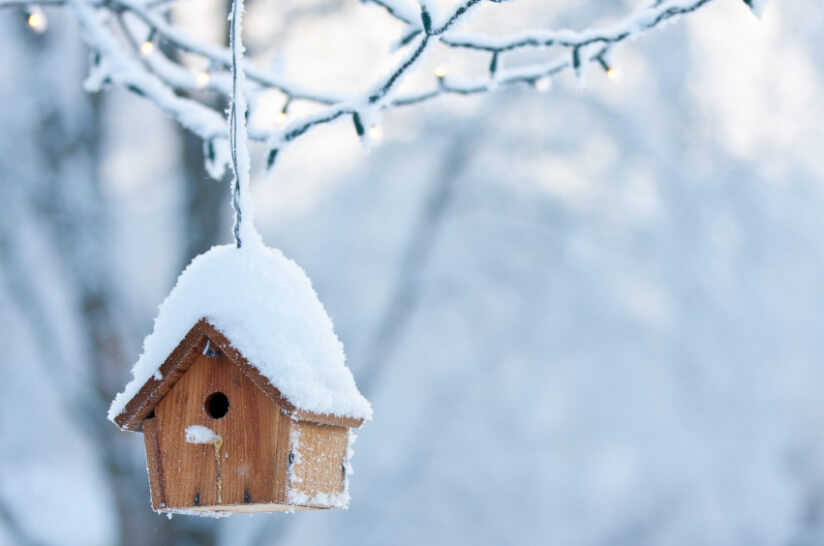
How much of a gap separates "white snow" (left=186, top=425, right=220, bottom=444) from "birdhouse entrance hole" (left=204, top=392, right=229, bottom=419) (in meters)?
0.04

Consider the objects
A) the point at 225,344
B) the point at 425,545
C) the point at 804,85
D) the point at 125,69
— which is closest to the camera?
the point at 225,344

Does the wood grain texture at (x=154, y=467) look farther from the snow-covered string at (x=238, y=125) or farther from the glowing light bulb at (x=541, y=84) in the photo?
the glowing light bulb at (x=541, y=84)

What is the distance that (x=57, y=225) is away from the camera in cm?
558

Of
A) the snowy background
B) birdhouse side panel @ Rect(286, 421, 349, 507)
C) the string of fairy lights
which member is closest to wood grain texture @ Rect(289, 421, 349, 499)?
birdhouse side panel @ Rect(286, 421, 349, 507)

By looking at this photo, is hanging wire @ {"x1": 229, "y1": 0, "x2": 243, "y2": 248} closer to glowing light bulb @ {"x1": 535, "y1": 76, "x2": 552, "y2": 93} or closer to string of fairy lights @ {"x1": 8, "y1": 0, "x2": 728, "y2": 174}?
string of fairy lights @ {"x1": 8, "y1": 0, "x2": 728, "y2": 174}

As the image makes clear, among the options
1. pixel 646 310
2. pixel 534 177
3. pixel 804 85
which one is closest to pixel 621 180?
pixel 534 177

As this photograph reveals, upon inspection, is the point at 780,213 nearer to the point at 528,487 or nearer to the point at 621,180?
the point at 621,180

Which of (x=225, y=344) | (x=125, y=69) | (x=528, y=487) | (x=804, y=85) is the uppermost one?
(x=804, y=85)

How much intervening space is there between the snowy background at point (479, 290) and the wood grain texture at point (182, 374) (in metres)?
3.57

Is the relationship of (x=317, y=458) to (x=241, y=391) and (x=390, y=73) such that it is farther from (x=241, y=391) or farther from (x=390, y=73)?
(x=390, y=73)

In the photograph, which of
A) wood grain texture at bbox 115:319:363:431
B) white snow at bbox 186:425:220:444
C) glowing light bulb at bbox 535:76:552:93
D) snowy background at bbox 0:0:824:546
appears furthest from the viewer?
snowy background at bbox 0:0:824:546

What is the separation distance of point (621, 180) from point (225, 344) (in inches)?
257

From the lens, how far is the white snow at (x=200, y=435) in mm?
1899

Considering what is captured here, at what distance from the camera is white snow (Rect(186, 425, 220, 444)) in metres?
1.90
